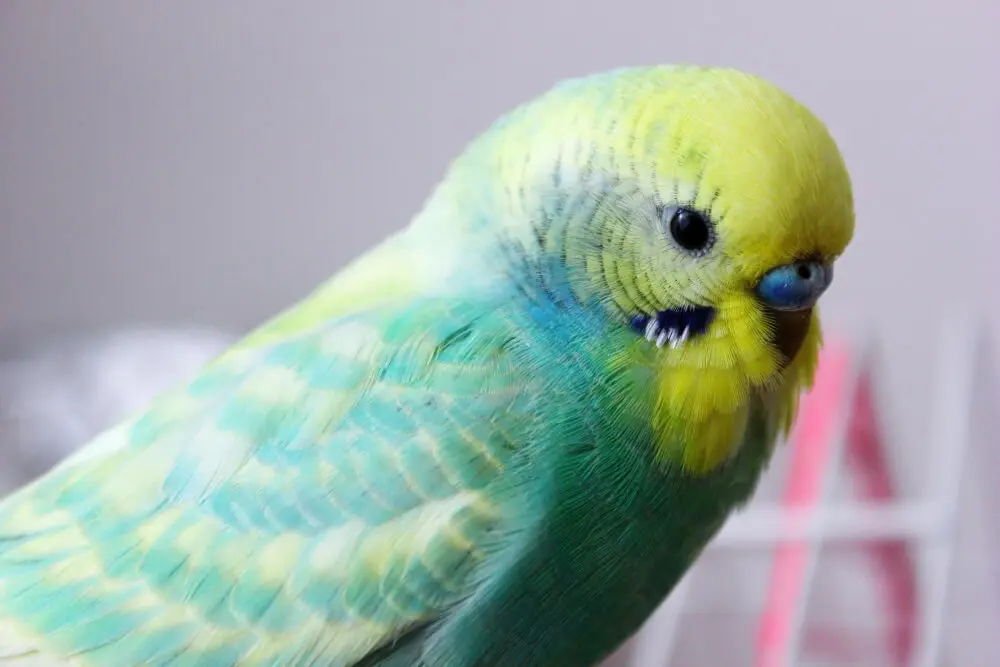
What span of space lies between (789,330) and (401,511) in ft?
0.80

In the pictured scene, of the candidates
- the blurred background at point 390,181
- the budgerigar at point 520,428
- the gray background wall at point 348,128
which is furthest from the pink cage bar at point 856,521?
the budgerigar at point 520,428

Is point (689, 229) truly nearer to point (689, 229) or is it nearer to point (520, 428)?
point (689, 229)

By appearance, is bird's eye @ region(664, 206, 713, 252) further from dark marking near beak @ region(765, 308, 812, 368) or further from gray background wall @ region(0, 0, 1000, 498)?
gray background wall @ region(0, 0, 1000, 498)

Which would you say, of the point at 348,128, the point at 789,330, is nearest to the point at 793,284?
the point at 789,330

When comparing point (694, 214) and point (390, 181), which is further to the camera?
point (390, 181)

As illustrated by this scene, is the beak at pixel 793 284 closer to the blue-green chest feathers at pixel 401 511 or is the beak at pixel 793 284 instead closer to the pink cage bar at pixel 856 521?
the blue-green chest feathers at pixel 401 511

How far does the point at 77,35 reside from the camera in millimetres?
1638

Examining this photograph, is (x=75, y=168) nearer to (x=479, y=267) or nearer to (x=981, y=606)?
(x=479, y=267)

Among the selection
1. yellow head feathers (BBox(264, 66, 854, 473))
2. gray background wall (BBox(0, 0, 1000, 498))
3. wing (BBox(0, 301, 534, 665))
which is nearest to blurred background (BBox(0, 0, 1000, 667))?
gray background wall (BBox(0, 0, 1000, 498))

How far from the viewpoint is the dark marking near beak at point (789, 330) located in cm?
51

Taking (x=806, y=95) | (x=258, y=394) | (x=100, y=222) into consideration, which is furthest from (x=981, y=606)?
(x=100, y=222)

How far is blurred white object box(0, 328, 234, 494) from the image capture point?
4.20ft

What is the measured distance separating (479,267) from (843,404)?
89 cm

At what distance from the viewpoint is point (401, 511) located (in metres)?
0.53
